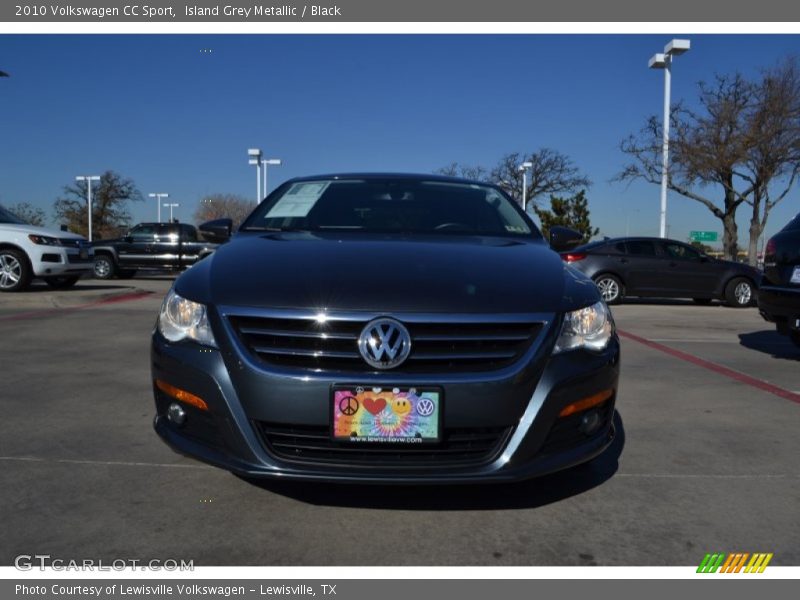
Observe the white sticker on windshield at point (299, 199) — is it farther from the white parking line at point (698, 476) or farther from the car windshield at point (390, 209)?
the white parking line at point (698, 476)

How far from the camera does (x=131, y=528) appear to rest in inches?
103

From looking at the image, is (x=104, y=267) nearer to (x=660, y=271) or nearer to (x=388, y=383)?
(x=660, y=271)

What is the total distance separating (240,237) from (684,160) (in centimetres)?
2343

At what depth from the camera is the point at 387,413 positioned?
2.43m

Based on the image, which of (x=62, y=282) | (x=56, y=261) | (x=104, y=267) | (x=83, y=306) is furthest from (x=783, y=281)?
(x=104, y=267)

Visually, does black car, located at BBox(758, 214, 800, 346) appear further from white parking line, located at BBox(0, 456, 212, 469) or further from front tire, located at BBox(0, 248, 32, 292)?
front tire, located at BBox(0, 248, 32, 292)

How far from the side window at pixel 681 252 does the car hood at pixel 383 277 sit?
11.2 meters

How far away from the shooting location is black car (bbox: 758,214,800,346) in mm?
5980

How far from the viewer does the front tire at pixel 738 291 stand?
13.7m

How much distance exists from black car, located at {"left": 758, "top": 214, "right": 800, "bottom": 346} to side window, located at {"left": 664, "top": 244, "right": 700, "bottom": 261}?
292 inches

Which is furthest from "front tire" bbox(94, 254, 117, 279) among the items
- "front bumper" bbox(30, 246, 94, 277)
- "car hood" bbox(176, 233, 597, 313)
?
"car hood" bbox(176, 233, 597, 313)
